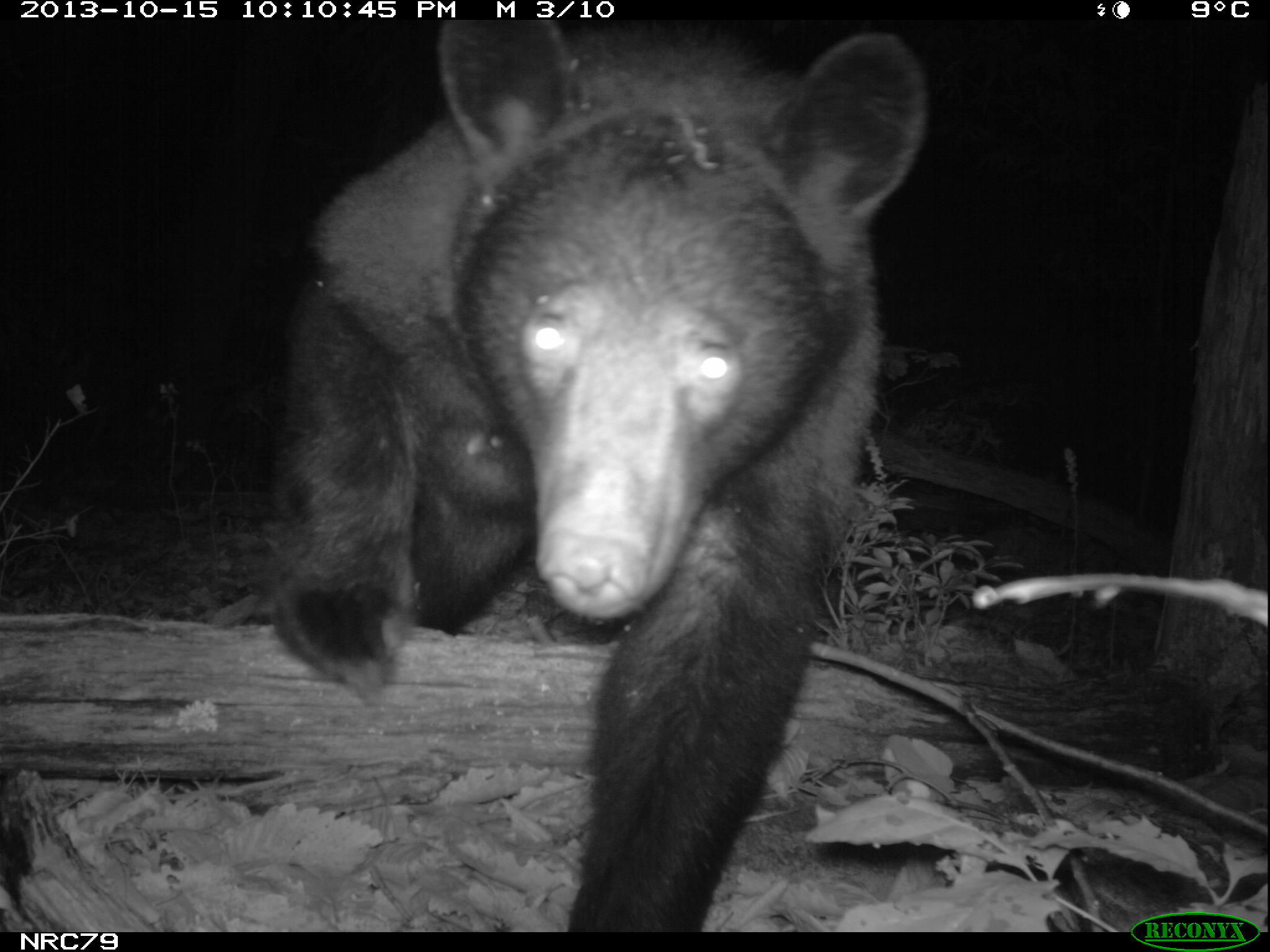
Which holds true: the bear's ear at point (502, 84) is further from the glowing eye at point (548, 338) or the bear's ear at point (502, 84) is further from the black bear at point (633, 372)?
the glowing eye at point (548, 338)

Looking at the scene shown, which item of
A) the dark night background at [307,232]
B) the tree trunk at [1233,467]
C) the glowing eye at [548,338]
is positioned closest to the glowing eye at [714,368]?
the glowing eye at [548,338]

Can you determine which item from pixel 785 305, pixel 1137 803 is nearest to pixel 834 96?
pixel 785 305

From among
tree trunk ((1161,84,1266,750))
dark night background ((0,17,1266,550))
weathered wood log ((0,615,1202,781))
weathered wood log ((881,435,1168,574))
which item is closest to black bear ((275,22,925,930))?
weathered wood log ((0,615,1202,781))

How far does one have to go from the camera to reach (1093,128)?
725 cm

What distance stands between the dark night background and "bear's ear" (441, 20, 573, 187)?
14.3 ft

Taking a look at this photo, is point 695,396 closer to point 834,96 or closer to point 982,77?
point 834,96

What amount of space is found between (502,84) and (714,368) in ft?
2.84

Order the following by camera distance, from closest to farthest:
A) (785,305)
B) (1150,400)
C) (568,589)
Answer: (568,589) < (785,305) < (1150,400)

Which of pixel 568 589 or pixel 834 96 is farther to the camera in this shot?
pixel 834 96

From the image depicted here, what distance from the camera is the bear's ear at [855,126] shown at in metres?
2.49

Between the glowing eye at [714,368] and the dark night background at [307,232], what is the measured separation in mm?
4953

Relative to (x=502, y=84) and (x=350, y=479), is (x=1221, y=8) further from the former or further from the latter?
(x=350, y=479)

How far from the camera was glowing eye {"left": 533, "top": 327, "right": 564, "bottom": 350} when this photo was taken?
234 centimetres

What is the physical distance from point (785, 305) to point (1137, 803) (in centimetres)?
174
